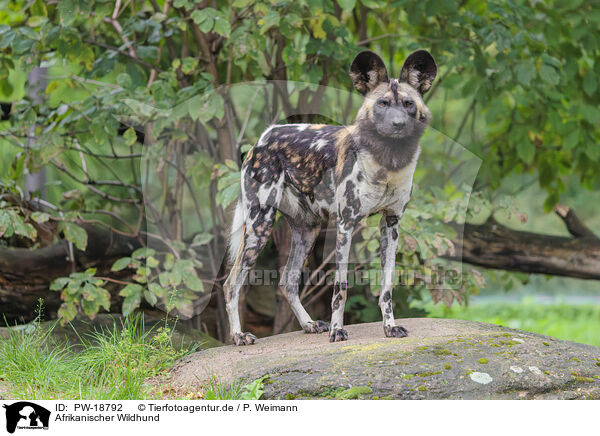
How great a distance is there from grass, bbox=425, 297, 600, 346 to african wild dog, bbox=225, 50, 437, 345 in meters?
5.42

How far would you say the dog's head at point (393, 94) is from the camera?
13.9 feet

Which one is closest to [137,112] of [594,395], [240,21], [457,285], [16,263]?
[240,21]

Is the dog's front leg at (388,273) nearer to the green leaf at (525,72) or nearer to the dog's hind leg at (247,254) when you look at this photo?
the dog's hind leg at (247,254)

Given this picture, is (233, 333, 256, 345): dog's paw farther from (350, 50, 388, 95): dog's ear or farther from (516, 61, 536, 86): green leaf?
(516, 61, 536, 86): green leaf

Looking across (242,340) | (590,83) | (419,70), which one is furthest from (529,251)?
(242,340)

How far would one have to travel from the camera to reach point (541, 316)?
471 inches

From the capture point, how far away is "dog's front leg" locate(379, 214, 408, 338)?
4.63 metres

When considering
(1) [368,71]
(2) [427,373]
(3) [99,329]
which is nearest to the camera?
(2) [427,373]

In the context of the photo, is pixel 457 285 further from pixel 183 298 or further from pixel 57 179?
pixel 57 179

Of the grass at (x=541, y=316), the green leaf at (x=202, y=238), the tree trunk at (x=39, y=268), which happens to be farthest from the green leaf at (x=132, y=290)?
the grass at (x=541, y=316)

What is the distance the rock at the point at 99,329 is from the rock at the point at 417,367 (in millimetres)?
903

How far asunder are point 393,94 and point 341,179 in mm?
696

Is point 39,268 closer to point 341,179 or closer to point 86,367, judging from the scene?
point 86,367
